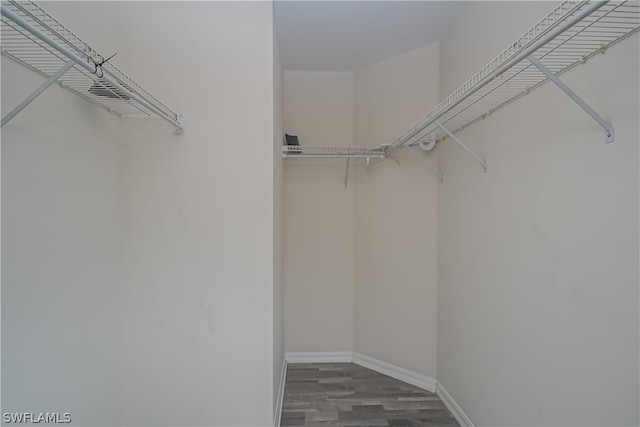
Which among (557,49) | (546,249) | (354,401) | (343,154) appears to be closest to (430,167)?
(343,154)

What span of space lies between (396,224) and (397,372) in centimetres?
133

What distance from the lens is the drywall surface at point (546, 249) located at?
0.95 meters

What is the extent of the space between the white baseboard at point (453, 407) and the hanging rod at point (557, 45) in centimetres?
196

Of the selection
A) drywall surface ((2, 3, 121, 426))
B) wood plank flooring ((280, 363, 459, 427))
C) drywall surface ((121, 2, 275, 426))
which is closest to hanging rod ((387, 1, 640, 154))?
drywall surface ((121, 2, 275, 426))

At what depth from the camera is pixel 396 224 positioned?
8.47 ft

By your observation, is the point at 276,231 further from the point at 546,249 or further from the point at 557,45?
the point at 557,45

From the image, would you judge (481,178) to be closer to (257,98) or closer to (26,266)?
(257,98)

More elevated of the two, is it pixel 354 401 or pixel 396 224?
pixel 396 224

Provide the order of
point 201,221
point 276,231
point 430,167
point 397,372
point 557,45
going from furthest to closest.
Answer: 1. point 397,372
2. point 430,167
3. point 276,231
4. point 201,221
5. point 557,45

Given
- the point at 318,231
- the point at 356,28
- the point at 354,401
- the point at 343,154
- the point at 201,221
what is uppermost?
the point at 356,28

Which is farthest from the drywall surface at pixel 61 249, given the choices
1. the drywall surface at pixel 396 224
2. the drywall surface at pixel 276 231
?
the drywall surface at pixel 396 224

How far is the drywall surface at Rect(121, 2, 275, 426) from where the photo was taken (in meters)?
1.65

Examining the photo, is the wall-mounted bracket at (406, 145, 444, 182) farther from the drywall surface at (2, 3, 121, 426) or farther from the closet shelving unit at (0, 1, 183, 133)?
the drywall surface at (2, 3, 121, 426)

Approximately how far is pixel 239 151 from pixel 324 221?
1421 millimetres
